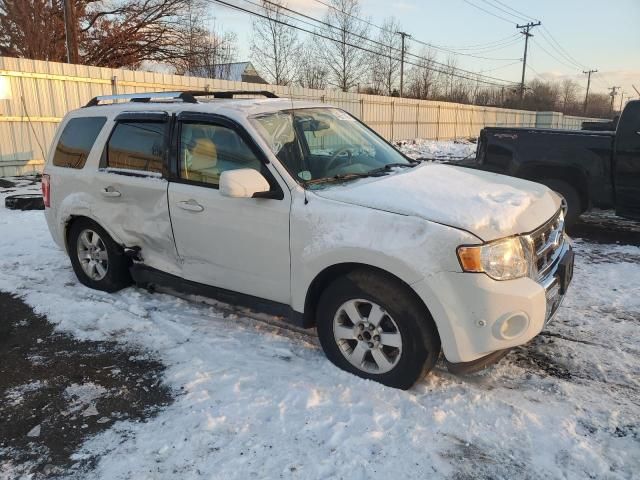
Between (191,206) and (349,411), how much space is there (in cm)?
201

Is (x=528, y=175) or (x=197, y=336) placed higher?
(x=528, y=175)

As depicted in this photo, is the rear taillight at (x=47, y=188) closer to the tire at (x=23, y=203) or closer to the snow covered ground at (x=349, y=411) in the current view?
the snow covered ground at (x=349, y=411)

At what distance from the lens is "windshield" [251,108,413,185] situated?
375 centimetres

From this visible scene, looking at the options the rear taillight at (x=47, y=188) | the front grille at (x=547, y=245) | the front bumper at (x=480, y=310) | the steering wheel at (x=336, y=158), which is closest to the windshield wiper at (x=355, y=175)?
the steering wheel at (x=336, y=158)

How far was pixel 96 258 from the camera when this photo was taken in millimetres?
5094

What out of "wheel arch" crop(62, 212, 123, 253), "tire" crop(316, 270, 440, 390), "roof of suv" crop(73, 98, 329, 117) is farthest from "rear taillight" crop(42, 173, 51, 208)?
"tire" crop(316, 270, 440, 390)

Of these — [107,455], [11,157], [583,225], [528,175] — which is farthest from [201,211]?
[11,157]

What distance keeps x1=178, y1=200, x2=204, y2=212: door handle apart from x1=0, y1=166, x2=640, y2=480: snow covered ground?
1011 millimetres

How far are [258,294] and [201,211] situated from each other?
79cm

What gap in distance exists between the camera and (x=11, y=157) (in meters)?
12.8

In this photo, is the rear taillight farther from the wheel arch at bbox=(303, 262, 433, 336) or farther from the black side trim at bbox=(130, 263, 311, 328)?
the wheel arch at bbox=(303, 262, 433, 336)

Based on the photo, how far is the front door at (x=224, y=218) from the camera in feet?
11.8

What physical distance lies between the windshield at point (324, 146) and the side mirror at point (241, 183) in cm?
29

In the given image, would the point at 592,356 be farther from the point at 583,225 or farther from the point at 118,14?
the point at 118,14
